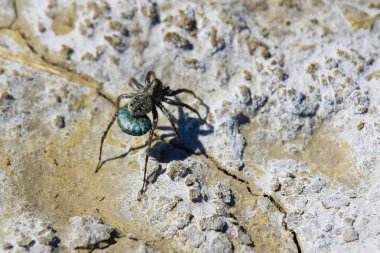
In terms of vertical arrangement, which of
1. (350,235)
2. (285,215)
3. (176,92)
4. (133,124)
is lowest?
(350,235)

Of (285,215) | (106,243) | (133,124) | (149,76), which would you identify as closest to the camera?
(106,243)

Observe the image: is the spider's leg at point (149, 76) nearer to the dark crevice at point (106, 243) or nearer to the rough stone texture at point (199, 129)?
the rough stone texture at point (199, 129)

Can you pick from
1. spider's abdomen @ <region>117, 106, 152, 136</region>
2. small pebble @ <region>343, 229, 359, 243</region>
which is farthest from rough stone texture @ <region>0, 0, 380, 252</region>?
spider's abdomen @ <region>117, 106, 152, 136</region>

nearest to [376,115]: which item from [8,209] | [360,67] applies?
[360,67]

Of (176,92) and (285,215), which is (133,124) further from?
(285,215)

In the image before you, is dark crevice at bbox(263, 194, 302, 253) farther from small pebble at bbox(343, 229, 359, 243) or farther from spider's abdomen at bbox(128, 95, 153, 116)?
spider's abdomen at bbox(128, 95, 153, 116)

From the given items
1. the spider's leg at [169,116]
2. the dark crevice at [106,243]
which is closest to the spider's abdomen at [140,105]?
the spider's leg at [169,116]

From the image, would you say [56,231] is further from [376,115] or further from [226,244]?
[376,115]

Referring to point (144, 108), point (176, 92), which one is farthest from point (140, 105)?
point (176, 92)
